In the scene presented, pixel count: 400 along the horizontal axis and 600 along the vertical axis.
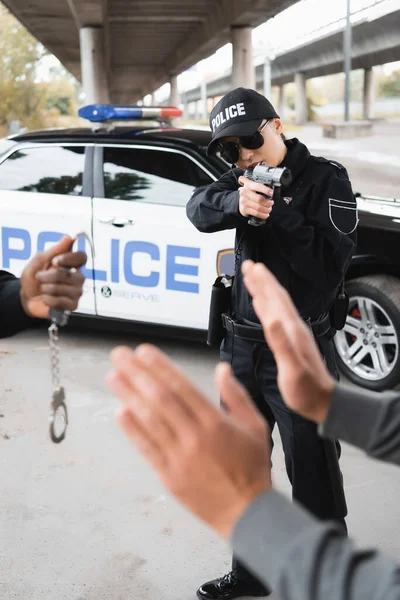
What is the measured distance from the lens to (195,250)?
4.64 metres

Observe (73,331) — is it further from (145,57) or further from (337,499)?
(145,57)

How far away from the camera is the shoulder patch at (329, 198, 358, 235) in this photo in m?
2.39

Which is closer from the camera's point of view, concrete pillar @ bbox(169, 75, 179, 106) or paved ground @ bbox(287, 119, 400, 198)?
paved ground @ bbox(287, 119, 400, 198)

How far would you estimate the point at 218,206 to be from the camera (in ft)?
8.44

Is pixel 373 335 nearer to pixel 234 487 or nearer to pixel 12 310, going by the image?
pixel 12 310

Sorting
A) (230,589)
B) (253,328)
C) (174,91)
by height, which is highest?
(174,91)

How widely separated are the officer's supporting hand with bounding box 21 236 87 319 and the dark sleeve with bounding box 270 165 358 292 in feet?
2.95

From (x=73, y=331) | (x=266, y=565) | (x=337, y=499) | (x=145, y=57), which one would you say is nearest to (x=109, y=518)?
(x=337, y=499)

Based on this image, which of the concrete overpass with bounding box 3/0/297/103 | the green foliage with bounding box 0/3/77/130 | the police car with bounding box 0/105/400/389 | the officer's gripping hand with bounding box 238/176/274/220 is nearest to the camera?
the officer's gripping hand with bounding box 238/176/274/220

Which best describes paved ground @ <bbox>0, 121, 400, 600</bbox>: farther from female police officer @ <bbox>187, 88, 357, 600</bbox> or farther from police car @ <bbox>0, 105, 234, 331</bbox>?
police car @ <bbox>0, 105, 234, 331</bbox>

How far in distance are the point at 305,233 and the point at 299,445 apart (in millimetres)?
703

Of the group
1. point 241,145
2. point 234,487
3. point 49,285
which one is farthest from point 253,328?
point 234,487

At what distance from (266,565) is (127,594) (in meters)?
1.95

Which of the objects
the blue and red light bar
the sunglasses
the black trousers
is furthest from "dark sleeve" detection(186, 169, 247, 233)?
the blue and red light bar
